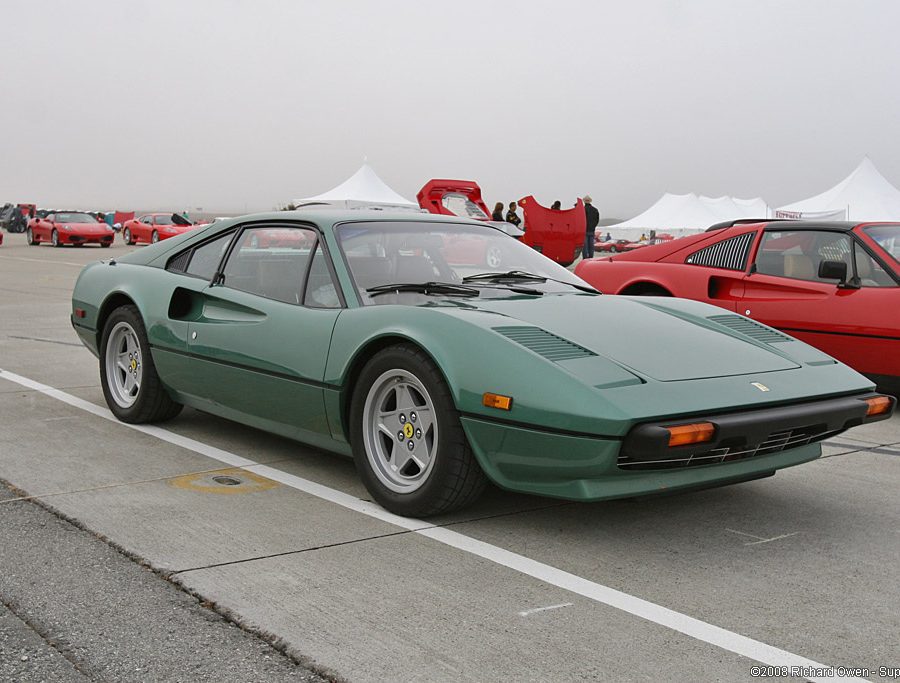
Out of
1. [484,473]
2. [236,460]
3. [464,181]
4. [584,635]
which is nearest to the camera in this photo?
[584,635]

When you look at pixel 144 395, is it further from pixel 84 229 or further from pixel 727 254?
pixel 84 229

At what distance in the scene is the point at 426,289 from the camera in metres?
4.18

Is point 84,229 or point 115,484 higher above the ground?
point 84,229

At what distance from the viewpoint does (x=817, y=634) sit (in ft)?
8.85

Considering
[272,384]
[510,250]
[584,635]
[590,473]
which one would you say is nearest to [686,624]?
[584,635]

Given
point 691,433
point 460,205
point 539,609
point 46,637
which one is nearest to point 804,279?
point 691,433

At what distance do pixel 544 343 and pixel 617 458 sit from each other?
0.55 meters

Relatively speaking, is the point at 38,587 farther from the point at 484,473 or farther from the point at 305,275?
the point at 305,275

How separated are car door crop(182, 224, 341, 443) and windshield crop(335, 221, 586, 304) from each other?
0.17m

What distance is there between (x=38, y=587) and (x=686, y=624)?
189 centimetres

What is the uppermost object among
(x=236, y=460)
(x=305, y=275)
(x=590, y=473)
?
(x=305, y=275)

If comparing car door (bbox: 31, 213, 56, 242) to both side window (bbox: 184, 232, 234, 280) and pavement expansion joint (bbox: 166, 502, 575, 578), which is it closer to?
side window (bbox: 184, 232, 234, 280)

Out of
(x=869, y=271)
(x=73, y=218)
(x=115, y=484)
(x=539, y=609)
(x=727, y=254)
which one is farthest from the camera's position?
(x=73, y=218)

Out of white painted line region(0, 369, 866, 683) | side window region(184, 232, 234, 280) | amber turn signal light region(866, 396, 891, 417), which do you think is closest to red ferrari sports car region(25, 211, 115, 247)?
side window region(184, 232, 234, 280)
